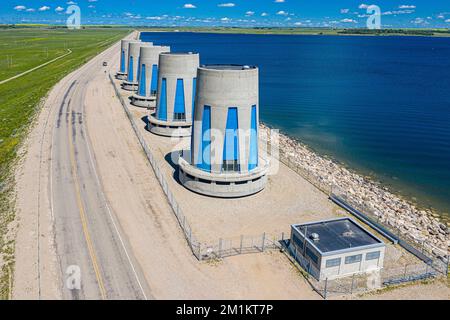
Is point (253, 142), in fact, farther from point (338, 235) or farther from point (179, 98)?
point (179, 98)

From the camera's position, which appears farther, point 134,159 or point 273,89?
point 273,89

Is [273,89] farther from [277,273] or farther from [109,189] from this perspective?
[277,273]

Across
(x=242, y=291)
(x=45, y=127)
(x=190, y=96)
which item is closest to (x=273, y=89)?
(x=190, y=96)

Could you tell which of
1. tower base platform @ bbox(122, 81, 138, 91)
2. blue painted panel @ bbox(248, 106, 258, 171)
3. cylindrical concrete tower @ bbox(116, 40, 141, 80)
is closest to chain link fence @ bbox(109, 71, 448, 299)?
blue painted panel @ bbox(248, 106, 258, 171)

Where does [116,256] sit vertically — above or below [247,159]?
below

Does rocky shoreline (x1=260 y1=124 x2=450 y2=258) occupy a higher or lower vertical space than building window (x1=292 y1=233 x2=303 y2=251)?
lower

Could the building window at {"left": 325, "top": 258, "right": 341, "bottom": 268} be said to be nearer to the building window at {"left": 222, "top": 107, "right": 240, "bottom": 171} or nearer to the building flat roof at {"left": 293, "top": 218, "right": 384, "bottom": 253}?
the building flat roof at {"left": 293, "top": 218, "right": 384, "bottom": 253}
